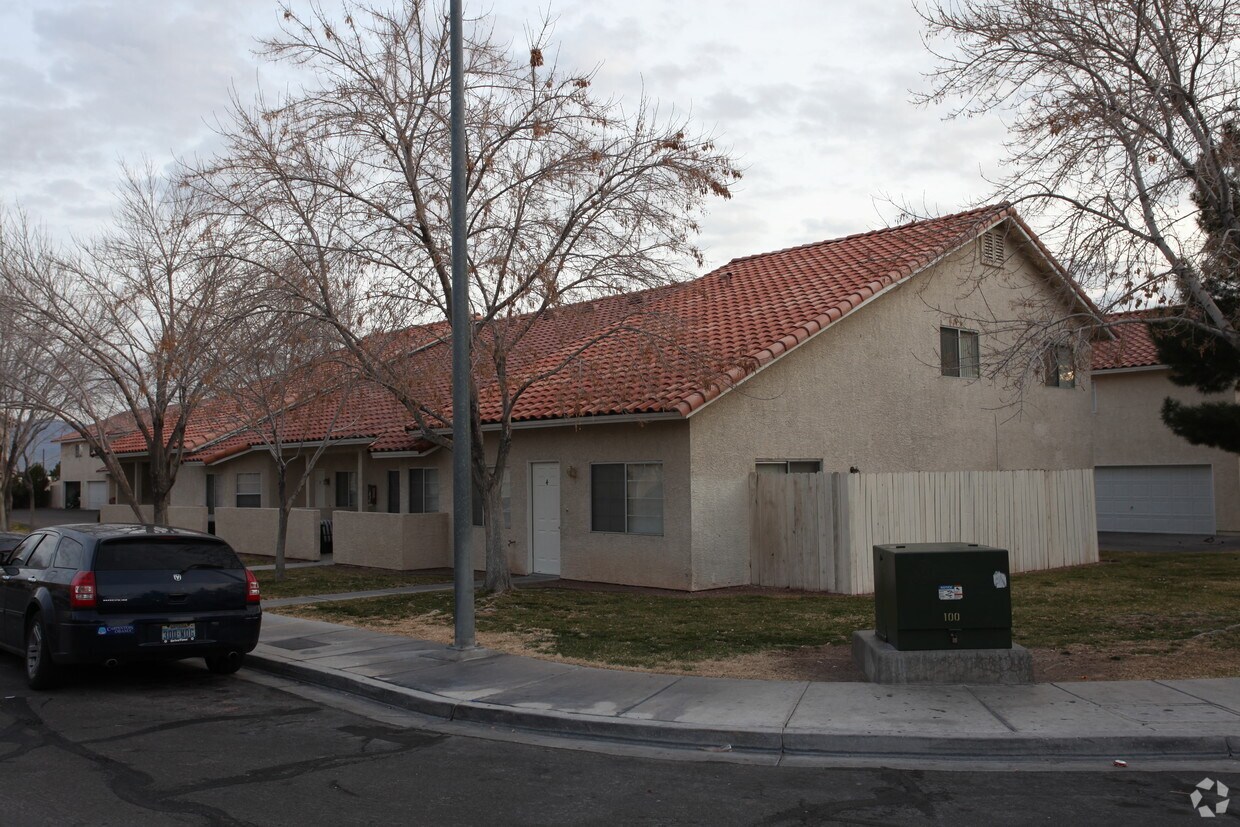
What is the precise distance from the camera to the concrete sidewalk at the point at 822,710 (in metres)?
7.31

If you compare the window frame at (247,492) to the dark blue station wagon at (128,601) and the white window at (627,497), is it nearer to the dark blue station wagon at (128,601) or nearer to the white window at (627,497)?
the white window at (627,497)

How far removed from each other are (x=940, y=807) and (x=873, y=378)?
42.2 feet

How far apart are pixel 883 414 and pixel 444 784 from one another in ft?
44.1

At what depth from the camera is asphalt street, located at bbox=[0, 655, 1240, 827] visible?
Answer: 19.9 feet

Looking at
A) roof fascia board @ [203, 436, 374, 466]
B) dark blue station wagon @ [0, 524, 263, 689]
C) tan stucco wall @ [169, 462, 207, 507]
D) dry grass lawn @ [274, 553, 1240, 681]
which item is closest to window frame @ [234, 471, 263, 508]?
roof fascia board @ [203, 436, 374, 466]

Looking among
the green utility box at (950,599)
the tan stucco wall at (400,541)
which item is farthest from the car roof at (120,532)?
the tan stucco wall at (400,541)

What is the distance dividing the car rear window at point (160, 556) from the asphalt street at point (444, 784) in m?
1.55

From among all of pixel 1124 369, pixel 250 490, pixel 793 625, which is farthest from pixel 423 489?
pixel 1124 369

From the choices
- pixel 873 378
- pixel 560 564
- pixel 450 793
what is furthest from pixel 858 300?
pixel 450 793

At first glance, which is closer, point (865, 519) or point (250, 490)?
point (865, 519)

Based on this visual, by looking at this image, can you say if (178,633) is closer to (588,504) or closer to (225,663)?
(225,663)

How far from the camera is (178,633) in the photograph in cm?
966

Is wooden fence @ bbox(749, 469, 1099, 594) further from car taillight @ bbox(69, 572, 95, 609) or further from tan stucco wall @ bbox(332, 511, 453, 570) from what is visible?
car taillight @ bbox(69, 572, 95, 609)

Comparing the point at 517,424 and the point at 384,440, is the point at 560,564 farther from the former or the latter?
the point at 384,440
